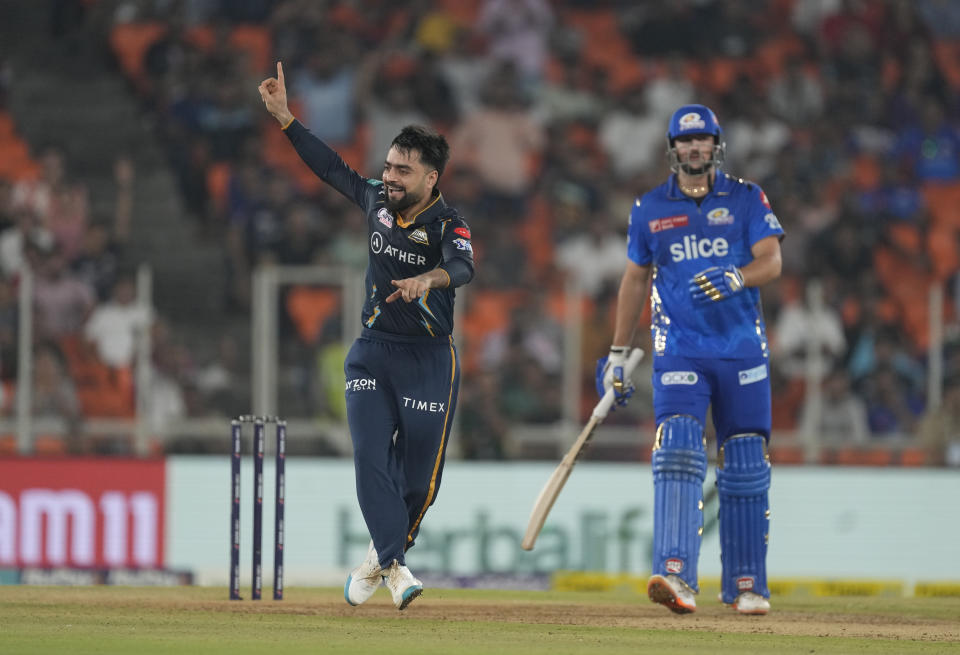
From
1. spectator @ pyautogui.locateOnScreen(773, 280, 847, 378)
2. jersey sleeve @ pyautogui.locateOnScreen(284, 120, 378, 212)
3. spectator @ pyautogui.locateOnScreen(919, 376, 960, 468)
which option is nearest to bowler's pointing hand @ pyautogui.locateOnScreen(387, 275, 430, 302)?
jersey sleeve @ pyautogui.locateOnScreen(284, 120, 378, 212)

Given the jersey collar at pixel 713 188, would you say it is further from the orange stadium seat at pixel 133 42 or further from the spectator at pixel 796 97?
the orange stadium seat at pixel 133 42

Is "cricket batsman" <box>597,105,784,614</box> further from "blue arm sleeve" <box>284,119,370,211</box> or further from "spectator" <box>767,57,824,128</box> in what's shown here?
"spectator" <box>767,57,824,128</box>

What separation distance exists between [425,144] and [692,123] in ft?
4.32

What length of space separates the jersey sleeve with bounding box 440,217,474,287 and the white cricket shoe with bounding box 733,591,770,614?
2.12 metres

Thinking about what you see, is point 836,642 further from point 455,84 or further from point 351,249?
point 455,84

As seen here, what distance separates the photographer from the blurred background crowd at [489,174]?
14.2 m

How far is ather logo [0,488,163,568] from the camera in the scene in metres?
13.1

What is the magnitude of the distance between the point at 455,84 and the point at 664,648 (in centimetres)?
1256

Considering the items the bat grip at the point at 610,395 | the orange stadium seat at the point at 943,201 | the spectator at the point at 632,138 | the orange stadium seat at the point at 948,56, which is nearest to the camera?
the bat grip at the point at 610,395

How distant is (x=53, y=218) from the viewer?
16.0m

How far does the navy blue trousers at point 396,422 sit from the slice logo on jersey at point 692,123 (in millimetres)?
1536

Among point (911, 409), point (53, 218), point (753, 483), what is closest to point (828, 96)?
point (911, 409)


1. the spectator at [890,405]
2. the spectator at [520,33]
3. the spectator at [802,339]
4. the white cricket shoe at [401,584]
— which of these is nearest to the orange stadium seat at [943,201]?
the spectator at [802,339]

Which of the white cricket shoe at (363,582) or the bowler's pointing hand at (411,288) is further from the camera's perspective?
the white cricket shoe at (363,582)
